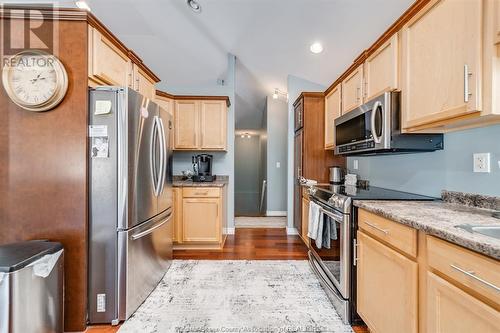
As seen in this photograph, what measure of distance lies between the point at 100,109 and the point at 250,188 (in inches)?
321

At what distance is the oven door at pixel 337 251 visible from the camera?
1.86m

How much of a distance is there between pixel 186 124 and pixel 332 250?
2863 mm

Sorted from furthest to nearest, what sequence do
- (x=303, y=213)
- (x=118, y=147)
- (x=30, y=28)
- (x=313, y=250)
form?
(x=303, y=213), (x=313, y=250), (x=118, y=147), (x=30, y=28)

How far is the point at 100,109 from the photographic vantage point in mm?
1834

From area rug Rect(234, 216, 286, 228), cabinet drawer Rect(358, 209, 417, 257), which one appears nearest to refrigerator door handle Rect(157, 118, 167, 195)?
cabinet drawer Rect(358, 209, 417, 257)

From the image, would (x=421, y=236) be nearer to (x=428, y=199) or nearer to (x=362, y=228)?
(x=362, y=228)

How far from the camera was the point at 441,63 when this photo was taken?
139 centimetres

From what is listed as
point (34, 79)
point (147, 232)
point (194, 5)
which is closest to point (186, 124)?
point (194, 5)

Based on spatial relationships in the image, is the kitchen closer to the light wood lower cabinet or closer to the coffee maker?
the light wood lower cabinet

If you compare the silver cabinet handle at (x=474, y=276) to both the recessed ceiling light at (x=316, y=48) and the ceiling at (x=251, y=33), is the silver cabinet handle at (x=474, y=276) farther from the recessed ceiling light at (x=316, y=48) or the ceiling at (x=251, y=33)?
the recessed ceiling light at (x=316, y=48)

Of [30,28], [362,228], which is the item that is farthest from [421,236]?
[30,28]

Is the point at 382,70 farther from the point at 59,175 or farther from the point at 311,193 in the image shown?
the point at 59,175

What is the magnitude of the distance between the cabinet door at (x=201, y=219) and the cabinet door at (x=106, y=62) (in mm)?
1739

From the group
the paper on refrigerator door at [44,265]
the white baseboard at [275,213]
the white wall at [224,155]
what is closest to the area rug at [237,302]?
the paper on refrigerator door at [44,265]
